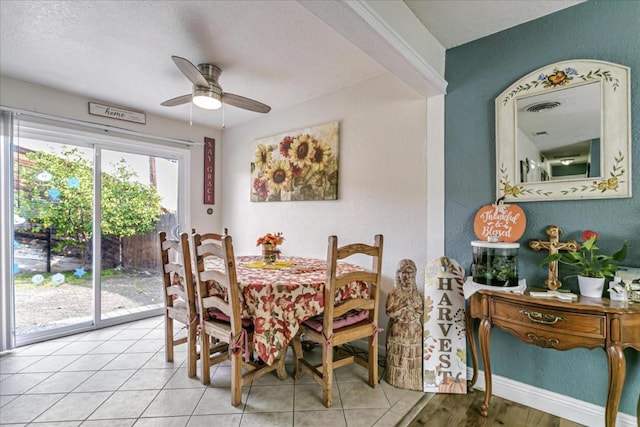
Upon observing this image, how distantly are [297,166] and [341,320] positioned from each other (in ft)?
5.64

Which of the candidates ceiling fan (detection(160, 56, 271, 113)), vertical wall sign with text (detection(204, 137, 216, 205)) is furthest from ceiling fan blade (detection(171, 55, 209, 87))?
vertical wall sign with text (detection(204, 137, 216, 205))

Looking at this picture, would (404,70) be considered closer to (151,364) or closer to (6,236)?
(151,364)

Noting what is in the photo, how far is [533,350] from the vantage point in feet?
6.05

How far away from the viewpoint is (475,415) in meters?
1.74

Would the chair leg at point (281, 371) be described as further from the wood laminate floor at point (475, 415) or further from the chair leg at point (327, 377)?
the wood laminate floor at point (475, 415)

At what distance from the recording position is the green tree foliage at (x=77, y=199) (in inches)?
113

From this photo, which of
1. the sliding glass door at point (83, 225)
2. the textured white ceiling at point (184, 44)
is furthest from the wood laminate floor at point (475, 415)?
the sliding glass door at point (83, 225)

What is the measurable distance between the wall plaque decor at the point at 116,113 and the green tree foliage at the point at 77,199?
1.53 feet

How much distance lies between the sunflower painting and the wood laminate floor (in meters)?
1.77

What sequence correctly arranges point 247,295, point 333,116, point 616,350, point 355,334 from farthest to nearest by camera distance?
point 333,116 < point 355,334 < point 247,295 < point 616,350

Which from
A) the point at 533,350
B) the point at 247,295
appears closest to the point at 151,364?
the point at 247,295

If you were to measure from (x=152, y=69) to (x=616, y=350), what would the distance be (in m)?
3.40

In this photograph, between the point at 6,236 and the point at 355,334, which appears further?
the point at 6,236

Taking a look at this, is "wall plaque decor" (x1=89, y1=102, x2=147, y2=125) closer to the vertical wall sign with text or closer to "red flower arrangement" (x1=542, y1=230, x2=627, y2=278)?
the vertical wall sign with text
